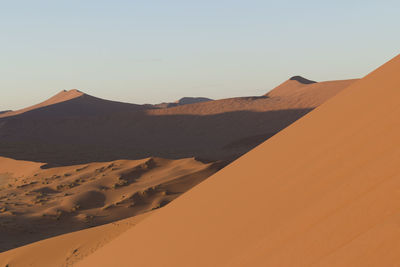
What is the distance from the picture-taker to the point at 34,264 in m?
8.45

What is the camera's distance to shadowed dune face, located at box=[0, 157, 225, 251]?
45.6 feet

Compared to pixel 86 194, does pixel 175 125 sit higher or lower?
higher

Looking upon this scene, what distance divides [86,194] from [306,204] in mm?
13895

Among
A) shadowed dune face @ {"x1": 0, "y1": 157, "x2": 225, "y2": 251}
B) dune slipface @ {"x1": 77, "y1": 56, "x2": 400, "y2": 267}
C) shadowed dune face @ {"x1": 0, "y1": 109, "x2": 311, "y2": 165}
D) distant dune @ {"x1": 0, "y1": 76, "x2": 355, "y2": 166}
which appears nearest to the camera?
dune slipface @ {"x1": 77, "y1": 56, "x2": 400, "y2": 267}

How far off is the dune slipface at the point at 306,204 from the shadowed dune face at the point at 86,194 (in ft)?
25.6

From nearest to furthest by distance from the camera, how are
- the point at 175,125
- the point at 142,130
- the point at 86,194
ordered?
the point at 86,194 → the point at 142,130 → the point at 175,125

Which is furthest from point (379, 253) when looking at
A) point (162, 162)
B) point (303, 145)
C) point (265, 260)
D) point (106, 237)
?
point (162, 162)

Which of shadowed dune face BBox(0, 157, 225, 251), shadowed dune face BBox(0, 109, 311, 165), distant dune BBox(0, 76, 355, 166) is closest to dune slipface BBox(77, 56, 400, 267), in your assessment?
shadowed dune face BBox(0, 157, 225, 251)

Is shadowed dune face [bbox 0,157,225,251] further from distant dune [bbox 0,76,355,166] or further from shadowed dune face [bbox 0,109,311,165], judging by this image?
distant dune [bbox 0,76,355,166]

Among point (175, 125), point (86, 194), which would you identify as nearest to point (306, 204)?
point (86, 194)

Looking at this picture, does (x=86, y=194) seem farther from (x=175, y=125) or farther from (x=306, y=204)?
(x=175, y=125)

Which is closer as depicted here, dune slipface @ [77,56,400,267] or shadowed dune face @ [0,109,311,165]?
dune slipface @ [77,56,400,267]

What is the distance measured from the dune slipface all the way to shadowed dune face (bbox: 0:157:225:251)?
7805 mm

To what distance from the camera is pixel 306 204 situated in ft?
12.8
